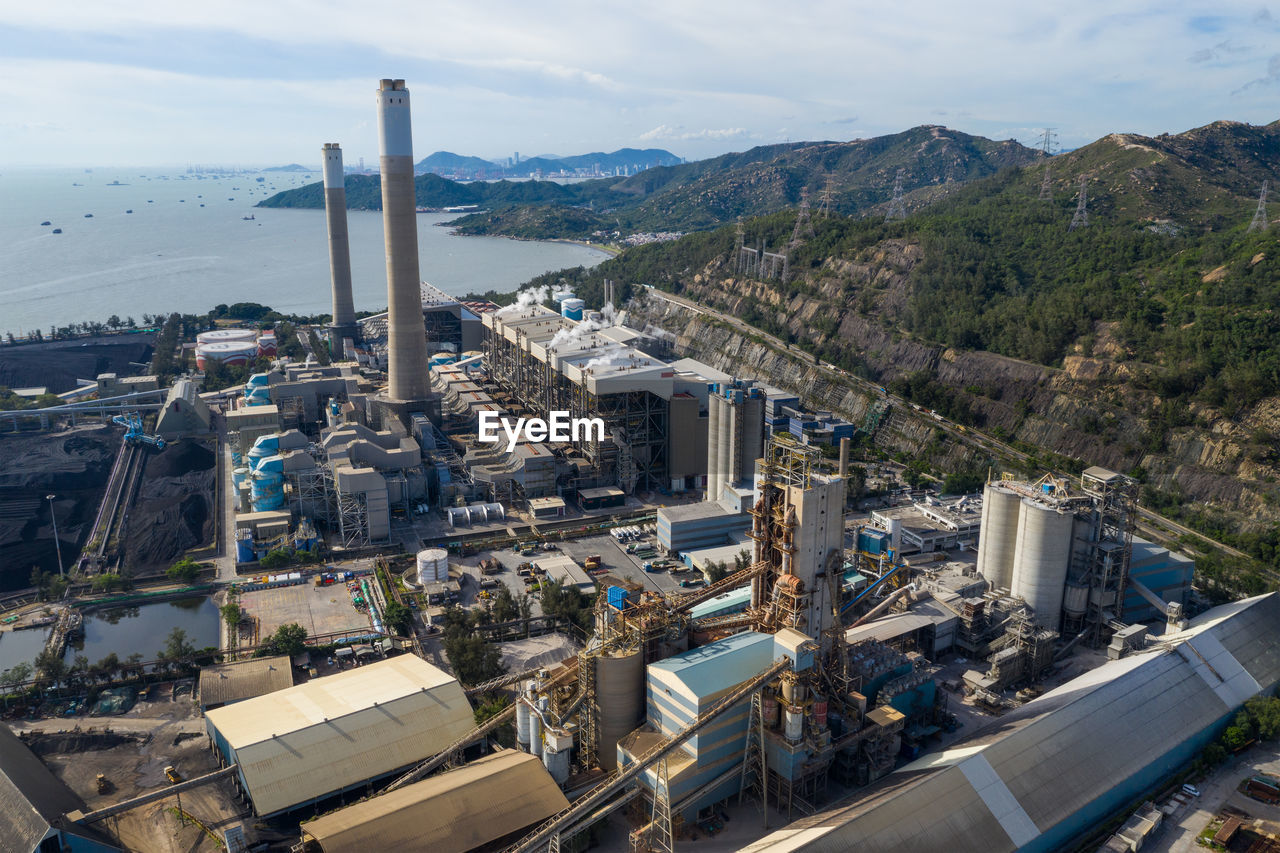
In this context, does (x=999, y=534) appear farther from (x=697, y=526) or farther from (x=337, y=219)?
(x=337, y=219)

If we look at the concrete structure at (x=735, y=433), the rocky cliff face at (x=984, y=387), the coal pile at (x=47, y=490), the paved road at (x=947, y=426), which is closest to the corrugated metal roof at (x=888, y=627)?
the concrete structure at (x=735, y=433)

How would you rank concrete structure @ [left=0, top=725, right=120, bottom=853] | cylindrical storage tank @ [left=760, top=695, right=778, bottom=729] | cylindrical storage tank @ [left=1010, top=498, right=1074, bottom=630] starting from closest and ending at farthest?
1. concrete structure @ [left=0, top=725, right=120, bottom=853]
2. cylindrical storage tank @ [left=760, top=695, right=778, bottom=729]
3. cylindrical storage tank @ [left=1010, top=498, right=1074, bottom=630]

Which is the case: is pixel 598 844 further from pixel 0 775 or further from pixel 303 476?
pixel 303 476

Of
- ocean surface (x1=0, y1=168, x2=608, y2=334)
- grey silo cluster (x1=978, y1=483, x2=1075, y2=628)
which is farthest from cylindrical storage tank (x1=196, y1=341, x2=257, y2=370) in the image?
grey silo cluster (x1=978, y1=483, x2=1075, y2=628)

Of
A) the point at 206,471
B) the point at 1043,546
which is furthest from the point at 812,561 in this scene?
the point at 206,471

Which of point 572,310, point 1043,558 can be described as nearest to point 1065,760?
point 1043,558

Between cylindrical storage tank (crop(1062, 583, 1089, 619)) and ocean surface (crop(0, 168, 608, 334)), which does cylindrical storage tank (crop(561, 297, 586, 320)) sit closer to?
ocean surface (crop(0, 168, 608, 334))
